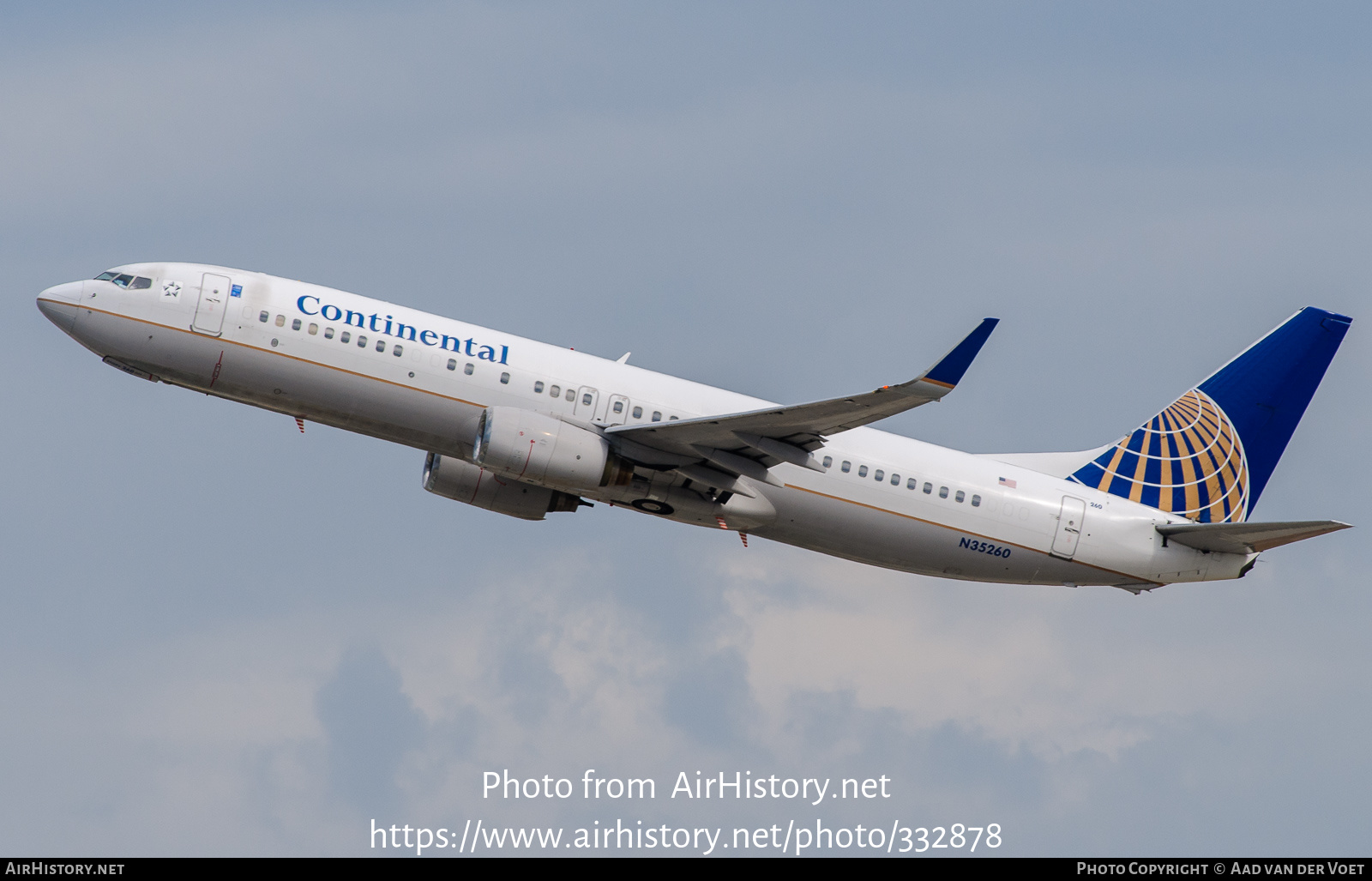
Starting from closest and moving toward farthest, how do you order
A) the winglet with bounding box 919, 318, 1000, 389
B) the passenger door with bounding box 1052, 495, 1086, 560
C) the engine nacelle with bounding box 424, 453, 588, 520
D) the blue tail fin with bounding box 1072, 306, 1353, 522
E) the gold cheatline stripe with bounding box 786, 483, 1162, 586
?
the winglet with bounding box 919, 318, 1000, 389 → the gold cheatline stripe with bounding box 786, 483, 1162, 586 → the engine nacelle with bounding box 424, 453, 588, 520 → the passenger door with bounding box 1052, 495, 1086, 560 → the blue tail fin with bounding box 1072, 306, 1353, 522

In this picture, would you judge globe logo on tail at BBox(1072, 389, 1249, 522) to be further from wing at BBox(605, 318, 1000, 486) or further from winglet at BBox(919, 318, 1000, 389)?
winglet at BBox(919, 318, 1000, 389)

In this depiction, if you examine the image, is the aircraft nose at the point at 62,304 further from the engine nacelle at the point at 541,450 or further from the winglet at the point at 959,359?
the winglet at the point at 959,359

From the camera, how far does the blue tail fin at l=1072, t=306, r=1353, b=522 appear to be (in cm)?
4819

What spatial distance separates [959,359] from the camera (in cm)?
3525

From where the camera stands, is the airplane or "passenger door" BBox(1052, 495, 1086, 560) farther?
"passenger door" BBox(1052, 495, 1086, 560)

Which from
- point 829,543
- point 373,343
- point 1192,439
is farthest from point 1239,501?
point 373,343

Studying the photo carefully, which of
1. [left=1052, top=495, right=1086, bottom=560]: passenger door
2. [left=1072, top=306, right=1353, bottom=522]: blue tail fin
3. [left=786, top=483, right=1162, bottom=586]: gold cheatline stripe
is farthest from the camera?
[left=1072, top=306, right=1353, bottom=522]: blue tail fin

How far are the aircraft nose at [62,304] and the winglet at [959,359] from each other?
74.8 ft

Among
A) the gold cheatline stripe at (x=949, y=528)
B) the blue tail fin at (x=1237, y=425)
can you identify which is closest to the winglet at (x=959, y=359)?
the gold cheatline stripe at (x=949, y=528)

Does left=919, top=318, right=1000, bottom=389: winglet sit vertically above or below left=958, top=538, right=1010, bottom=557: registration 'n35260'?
above

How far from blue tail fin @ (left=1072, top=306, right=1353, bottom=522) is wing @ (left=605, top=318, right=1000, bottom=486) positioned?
13.0m

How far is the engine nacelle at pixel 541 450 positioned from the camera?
3869 cm

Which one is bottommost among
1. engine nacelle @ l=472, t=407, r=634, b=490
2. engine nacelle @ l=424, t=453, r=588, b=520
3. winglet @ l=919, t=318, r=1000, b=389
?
engine nacelle @ l=424, t=453, r=588, b=520

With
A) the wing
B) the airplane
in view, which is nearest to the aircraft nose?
the airplane
